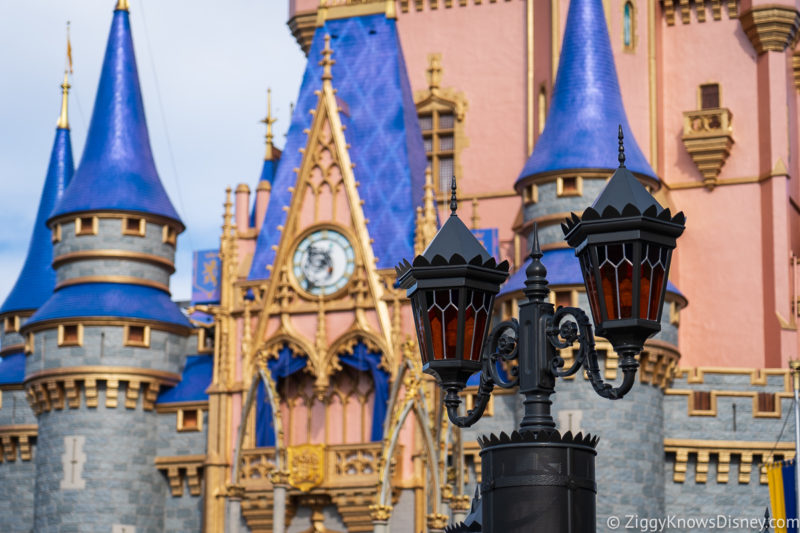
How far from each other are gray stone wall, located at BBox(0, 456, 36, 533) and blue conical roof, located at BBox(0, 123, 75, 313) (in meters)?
3.36

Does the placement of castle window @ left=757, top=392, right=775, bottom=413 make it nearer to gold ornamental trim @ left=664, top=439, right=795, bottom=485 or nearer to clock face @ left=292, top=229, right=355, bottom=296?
gold ornamental trim @ left=664, top=439, right=795, bottom=485

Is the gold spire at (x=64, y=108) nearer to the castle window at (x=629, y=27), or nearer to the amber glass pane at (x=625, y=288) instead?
the castle window at (x=629, y=27)

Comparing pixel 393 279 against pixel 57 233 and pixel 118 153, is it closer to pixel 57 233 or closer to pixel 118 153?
pixel 118 153

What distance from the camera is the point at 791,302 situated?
92.0 feet

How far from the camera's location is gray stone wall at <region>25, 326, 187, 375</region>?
27.5 meters

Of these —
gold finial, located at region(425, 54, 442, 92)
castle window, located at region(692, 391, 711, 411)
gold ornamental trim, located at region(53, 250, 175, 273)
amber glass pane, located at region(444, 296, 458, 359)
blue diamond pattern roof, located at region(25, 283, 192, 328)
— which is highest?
gold finial, located at region(425, 54, 442, 92)

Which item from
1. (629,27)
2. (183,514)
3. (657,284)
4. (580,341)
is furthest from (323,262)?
(657,284)

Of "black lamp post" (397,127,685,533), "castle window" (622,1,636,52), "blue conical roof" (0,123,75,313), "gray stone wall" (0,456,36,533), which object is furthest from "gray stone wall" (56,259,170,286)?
"black lamp post" (397,127,685,533)

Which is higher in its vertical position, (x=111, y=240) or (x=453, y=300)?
(x=111, y=240)

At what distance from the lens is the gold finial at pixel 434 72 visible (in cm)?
2989

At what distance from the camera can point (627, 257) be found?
7953mm

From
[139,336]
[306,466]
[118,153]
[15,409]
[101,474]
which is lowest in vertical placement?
[101,474]

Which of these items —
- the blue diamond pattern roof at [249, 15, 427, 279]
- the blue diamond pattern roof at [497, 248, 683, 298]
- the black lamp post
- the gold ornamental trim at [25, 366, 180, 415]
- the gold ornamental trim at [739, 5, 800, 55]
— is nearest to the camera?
the black lamp post

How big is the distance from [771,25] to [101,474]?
13580mm
